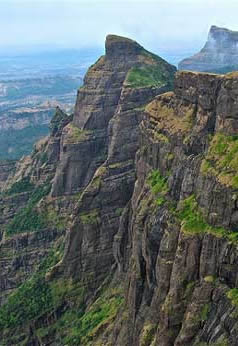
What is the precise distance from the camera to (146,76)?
423 ft

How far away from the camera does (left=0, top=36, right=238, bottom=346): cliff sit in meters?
58.1

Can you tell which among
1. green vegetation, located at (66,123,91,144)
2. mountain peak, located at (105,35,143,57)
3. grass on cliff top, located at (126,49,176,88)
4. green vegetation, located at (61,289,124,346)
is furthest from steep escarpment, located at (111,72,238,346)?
mountain peak, located at (105,35,143,57)

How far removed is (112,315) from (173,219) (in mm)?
30338

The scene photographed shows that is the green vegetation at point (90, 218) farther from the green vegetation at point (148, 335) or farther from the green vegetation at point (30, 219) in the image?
the green vegetation at point (148, 335)

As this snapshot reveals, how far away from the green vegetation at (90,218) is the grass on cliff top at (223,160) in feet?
154

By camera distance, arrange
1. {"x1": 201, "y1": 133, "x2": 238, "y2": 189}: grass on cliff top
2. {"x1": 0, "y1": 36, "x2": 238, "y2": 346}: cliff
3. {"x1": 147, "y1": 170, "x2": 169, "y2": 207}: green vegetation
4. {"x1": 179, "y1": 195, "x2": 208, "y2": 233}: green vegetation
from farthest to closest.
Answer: {"x1": 147, "y1": 170, "x2": 169, "y2": 207}: green vegetation
{"x1": 179, "y1": 195, "x2": 208, "y2": 233}: green vegetation
{"x1": 201, "y1": 133, "x2": 238, "y2": 189}: grass on cliff top
{"x1": 0, "y1": 36, "x2": 238, "y2": 346}: cliff

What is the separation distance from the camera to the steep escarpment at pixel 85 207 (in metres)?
Result: 106

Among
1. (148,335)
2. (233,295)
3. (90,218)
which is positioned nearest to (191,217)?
(233,295)

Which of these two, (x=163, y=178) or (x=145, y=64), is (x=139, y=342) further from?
(x=145, y=64)

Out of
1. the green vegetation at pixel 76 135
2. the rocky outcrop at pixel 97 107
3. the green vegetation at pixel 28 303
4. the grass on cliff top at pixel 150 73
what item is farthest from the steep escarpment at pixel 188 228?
the green vegetation at pixel 76 135

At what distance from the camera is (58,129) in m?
158

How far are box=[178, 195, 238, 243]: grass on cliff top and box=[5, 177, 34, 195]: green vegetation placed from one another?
101 m

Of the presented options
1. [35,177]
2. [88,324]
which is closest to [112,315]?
[88,324]

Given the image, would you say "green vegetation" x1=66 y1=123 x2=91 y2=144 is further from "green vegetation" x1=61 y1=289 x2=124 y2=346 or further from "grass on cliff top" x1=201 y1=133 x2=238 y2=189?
"grass on cliff top" x1=201 y1=133 x2=238 y2=189
